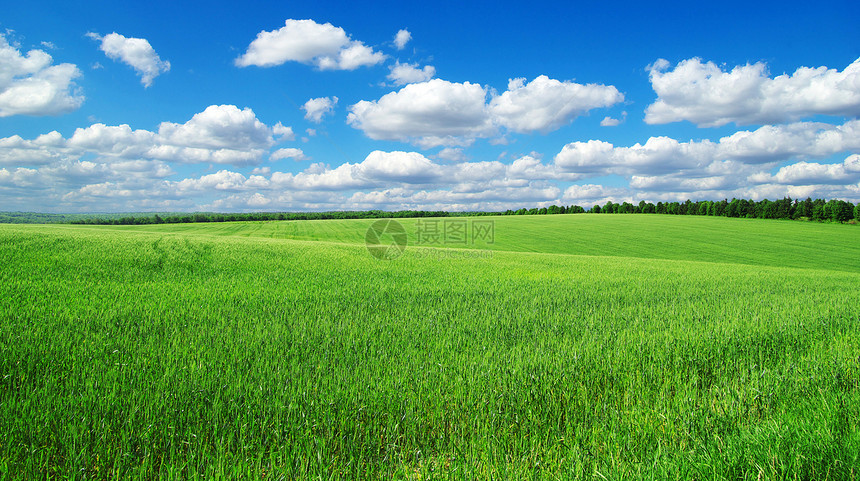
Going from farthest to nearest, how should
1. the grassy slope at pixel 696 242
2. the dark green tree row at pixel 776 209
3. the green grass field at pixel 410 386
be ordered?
the dark green tree row at pixel 776 209
the grassy slope at pixel 696 242
the green grass field at pixel 410 386

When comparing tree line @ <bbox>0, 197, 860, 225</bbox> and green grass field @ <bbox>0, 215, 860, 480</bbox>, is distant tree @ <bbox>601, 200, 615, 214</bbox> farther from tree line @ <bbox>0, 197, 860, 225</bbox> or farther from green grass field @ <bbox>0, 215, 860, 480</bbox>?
green grass field @ <bbox>0, 215, 860, 480</bbox>

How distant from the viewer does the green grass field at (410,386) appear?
269cm

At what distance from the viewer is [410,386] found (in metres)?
3.74

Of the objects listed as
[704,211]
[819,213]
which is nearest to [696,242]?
[819,213]

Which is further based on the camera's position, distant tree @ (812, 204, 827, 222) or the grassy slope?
distant tree @ (812, 204, 827, 222)

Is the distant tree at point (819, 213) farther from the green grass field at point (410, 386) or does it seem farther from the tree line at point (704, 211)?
the green grass field at point (410, 386)

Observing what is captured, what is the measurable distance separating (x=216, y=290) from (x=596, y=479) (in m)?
8.40

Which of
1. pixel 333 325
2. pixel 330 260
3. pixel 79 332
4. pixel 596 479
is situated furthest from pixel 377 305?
pixel 330 260

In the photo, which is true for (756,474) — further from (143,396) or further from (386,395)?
(143,396)

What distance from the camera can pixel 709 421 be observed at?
3324 mm

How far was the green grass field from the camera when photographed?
8.82 feet

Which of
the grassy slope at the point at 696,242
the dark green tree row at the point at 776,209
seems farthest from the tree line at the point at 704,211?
the grassy slope at the point at 696,242

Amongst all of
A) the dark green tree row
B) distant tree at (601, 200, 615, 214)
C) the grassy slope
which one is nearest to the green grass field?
the grassy slope

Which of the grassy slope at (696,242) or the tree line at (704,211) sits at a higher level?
the tree line at (704,211)
